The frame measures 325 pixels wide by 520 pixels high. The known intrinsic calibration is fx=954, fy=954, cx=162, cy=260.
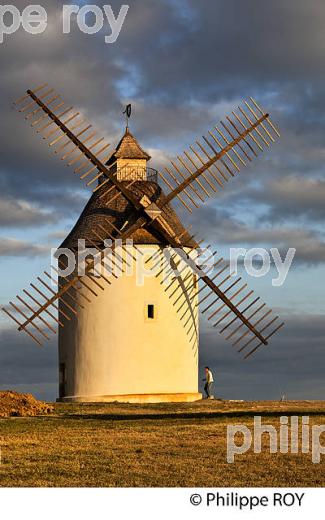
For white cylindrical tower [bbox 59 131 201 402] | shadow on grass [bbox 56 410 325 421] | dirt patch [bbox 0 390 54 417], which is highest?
white cylindrical tower [bbox 59 131 201 402]

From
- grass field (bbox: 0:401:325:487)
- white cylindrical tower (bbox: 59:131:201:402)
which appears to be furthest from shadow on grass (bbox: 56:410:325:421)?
white cylindrical tower (bbox: 59:131:201:402)

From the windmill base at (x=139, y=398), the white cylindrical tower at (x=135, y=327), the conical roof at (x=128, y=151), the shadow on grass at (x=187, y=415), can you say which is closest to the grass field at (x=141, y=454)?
the shadow on grass at (x=187, y=415)

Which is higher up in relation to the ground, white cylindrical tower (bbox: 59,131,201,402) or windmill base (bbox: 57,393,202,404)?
white cylindrical tower (bbox: 59,131,201,402)

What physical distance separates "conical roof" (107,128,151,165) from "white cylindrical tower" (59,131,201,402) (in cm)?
172

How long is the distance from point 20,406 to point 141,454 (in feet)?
35.0

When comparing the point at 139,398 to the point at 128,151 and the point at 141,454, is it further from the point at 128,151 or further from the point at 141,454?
the point at 141,454

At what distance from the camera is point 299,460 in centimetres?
1474

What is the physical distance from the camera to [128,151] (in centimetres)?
3325

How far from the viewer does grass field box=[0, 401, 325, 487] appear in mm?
12828

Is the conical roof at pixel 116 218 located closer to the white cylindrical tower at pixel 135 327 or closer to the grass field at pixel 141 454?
the white cylindrical tower at pixel 135 327

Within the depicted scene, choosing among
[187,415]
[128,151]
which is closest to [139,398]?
[187,415]

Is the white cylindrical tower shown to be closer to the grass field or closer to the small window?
the small window

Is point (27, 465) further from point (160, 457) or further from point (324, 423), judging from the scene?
point (324, 423)
